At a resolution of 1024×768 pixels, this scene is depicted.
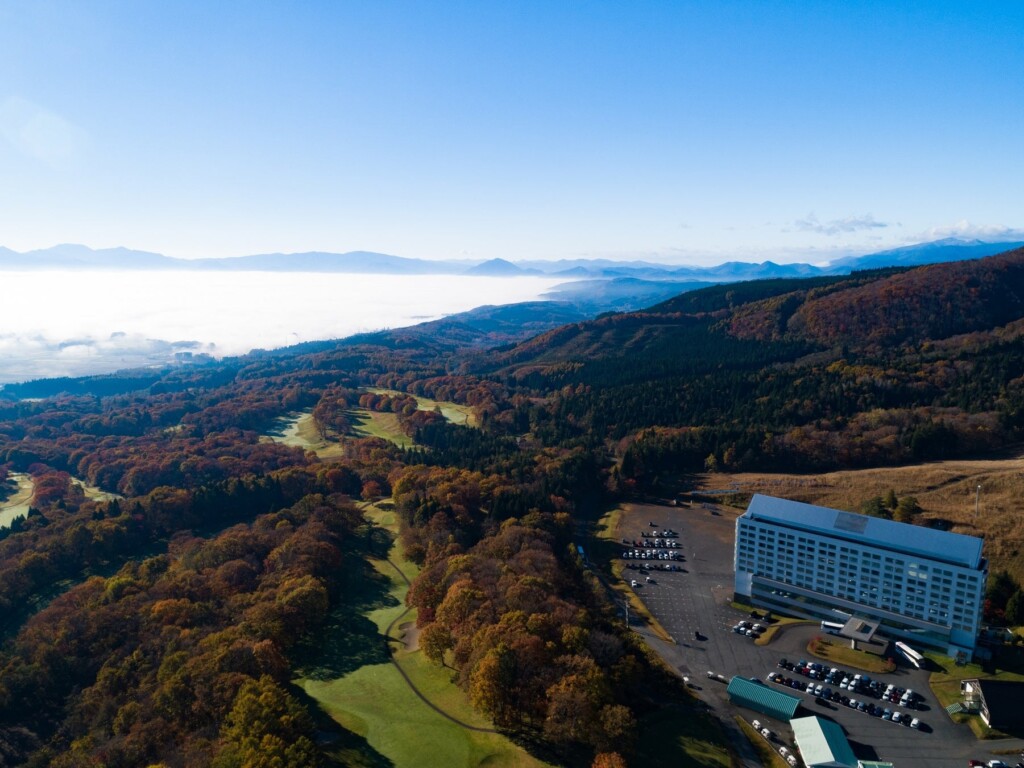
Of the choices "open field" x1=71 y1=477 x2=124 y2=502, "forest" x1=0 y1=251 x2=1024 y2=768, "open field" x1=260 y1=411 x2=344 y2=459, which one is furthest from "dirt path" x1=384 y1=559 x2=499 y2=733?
"open field" x1=71 y1=477 x2=124 y2=502

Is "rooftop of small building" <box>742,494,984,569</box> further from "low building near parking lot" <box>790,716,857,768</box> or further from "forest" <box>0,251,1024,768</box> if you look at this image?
"forest" <box>0,251,1024,768</box>

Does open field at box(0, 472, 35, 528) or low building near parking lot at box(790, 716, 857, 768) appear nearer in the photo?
low building near parking lot at box(790, 716, 857, 768)

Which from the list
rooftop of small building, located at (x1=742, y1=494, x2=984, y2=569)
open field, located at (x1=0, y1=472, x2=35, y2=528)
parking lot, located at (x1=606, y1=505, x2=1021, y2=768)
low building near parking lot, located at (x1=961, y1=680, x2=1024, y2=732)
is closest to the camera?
parking lot, located at (x1=606, y1=505, x2=1021, y2=768)

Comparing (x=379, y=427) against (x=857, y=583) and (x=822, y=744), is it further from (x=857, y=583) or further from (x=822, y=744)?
(x=822, y=744)

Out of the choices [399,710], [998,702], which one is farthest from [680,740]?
[998,702]

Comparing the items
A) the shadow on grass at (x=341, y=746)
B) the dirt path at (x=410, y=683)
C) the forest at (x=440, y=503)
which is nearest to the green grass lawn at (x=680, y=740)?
the forest at (x=440, y=503)

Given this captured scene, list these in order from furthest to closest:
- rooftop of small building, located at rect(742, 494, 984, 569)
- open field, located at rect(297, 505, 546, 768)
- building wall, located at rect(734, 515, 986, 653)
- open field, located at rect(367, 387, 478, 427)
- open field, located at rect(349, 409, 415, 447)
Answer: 1. open field, located at rect(367, 387, 478, 427)
2. open field, located at rect(349, 409, 415, 447)
3. rooftop of small building, located at rect(742, 494, 984, 569)
4. building wall, located at rect(734, 515, 986, 653)
5. open field, located at rect(297, 505, 546, 768)

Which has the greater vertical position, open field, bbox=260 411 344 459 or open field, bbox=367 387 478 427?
open field, bbox=367 387 478 427
